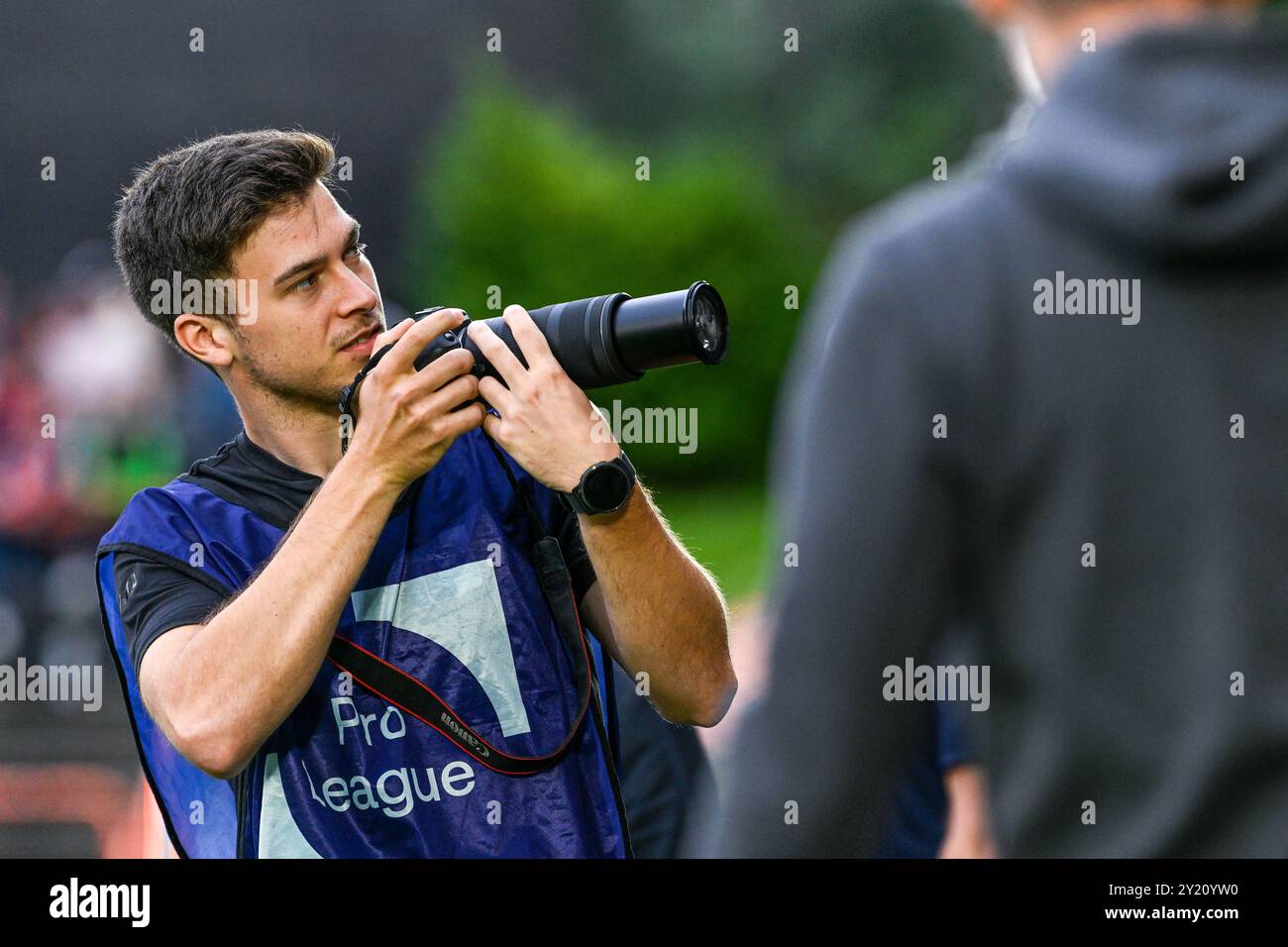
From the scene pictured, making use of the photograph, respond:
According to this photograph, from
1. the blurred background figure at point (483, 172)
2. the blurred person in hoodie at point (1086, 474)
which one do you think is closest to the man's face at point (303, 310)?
the blurred person in hoodie at point (1086, 474)

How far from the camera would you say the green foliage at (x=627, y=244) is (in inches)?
452

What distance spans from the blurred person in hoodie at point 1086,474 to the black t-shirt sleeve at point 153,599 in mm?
1166

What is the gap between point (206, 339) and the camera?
7.57 feet

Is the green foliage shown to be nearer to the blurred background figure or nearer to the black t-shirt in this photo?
the blurred background figure

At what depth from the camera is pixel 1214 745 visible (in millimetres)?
1039

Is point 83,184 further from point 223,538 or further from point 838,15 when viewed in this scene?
point 223,538

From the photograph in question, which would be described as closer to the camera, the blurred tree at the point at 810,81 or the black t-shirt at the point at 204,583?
the black t-shirt at the point at 204,583

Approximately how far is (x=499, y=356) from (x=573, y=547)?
332mm

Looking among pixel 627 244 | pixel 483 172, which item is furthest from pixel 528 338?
pixel 483 172

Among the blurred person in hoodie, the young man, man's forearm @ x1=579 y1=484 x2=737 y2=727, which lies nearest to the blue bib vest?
the young man

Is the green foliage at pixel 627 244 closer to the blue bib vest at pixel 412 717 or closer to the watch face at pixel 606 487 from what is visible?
the blue bib vest at pixel 412 717

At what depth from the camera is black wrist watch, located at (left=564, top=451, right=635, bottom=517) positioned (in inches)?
79.0

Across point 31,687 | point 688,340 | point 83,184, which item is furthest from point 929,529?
point 83,184

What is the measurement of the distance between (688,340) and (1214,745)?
3.77ft
